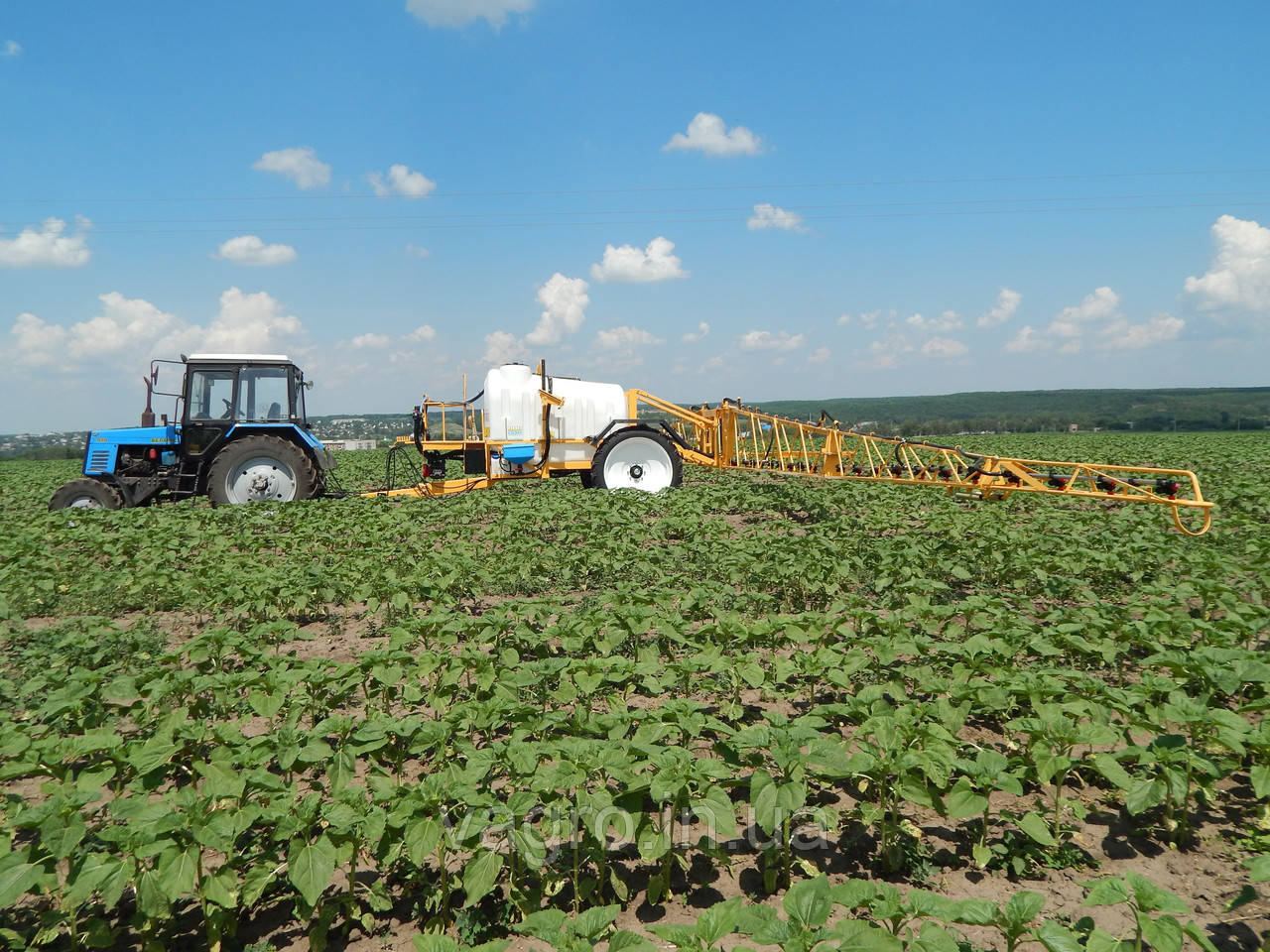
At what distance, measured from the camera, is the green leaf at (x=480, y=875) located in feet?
8.77

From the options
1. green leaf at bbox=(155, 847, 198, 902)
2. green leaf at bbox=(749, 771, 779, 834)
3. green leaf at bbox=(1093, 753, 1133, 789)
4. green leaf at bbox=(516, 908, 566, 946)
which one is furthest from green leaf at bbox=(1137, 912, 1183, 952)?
green leaf at bbox=(155, 847, 198, 902)

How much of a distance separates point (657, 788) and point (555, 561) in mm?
5612

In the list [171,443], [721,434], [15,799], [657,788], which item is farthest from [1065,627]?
[171,443]

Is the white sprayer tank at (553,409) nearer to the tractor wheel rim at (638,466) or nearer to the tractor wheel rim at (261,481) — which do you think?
the tractor wheel rim at (638,466)

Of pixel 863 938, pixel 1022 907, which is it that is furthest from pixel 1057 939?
pixel 863 938

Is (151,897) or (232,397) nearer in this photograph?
(151,897)

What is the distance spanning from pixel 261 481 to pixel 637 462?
6933 millimetres

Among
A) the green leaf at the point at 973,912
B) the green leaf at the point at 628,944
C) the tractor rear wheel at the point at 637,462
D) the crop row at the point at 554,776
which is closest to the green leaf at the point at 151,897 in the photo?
the crop row at the point at 554,776

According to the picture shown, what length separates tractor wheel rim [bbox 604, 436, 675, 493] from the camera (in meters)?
14.1

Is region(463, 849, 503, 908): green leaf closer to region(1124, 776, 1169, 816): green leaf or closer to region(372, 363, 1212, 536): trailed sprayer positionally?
region(1124, 776, 1169, 816): green leaf

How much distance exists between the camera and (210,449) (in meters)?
12.1

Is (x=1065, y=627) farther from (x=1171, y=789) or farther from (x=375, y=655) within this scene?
(x=375, y=655)

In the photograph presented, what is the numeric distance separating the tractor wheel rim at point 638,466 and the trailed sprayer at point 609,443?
0.8 inches

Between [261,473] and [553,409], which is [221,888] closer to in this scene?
[261,473]
